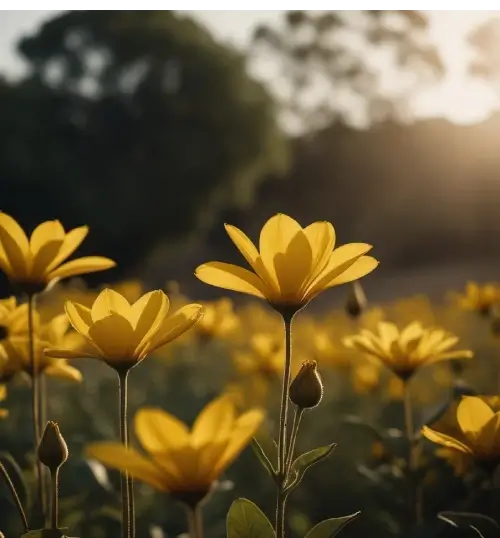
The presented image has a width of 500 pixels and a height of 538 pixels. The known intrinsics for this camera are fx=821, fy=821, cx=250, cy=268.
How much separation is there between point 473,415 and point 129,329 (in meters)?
0.42

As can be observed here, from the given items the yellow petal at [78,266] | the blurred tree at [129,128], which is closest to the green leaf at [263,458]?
the yellow petal at [78,266]

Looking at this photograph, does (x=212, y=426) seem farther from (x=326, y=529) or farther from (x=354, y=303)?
(x=354, y=303)

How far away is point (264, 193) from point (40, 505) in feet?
55.5

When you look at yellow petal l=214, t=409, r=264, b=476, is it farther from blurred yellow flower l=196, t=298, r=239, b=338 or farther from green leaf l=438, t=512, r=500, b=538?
blurred yellow flower l=196, t=298, r=239, b=338

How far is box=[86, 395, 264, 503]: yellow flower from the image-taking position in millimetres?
673

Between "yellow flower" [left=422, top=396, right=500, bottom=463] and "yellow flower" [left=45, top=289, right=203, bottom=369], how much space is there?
32cm

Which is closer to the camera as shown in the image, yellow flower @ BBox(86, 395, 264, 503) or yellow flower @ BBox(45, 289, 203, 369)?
yellow flower @ BBox(86, 395, 264, 503)

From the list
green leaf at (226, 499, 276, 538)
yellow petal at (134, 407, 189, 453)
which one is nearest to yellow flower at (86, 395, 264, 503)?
yellow petal at (134, 407, 189, 453)

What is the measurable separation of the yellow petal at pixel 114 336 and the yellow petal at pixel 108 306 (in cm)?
3

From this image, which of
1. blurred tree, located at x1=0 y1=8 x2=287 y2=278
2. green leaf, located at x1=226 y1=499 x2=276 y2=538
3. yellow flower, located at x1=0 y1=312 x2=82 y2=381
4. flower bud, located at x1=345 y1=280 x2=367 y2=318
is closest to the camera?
green leaf, located at x1=226 y1=499 x2=276 y2=538

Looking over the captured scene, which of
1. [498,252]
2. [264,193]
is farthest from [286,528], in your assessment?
[264,193]

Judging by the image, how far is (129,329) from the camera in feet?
2.93

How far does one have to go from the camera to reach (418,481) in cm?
141

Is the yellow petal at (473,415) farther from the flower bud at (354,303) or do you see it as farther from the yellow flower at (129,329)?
the flower bud at (354,303)
